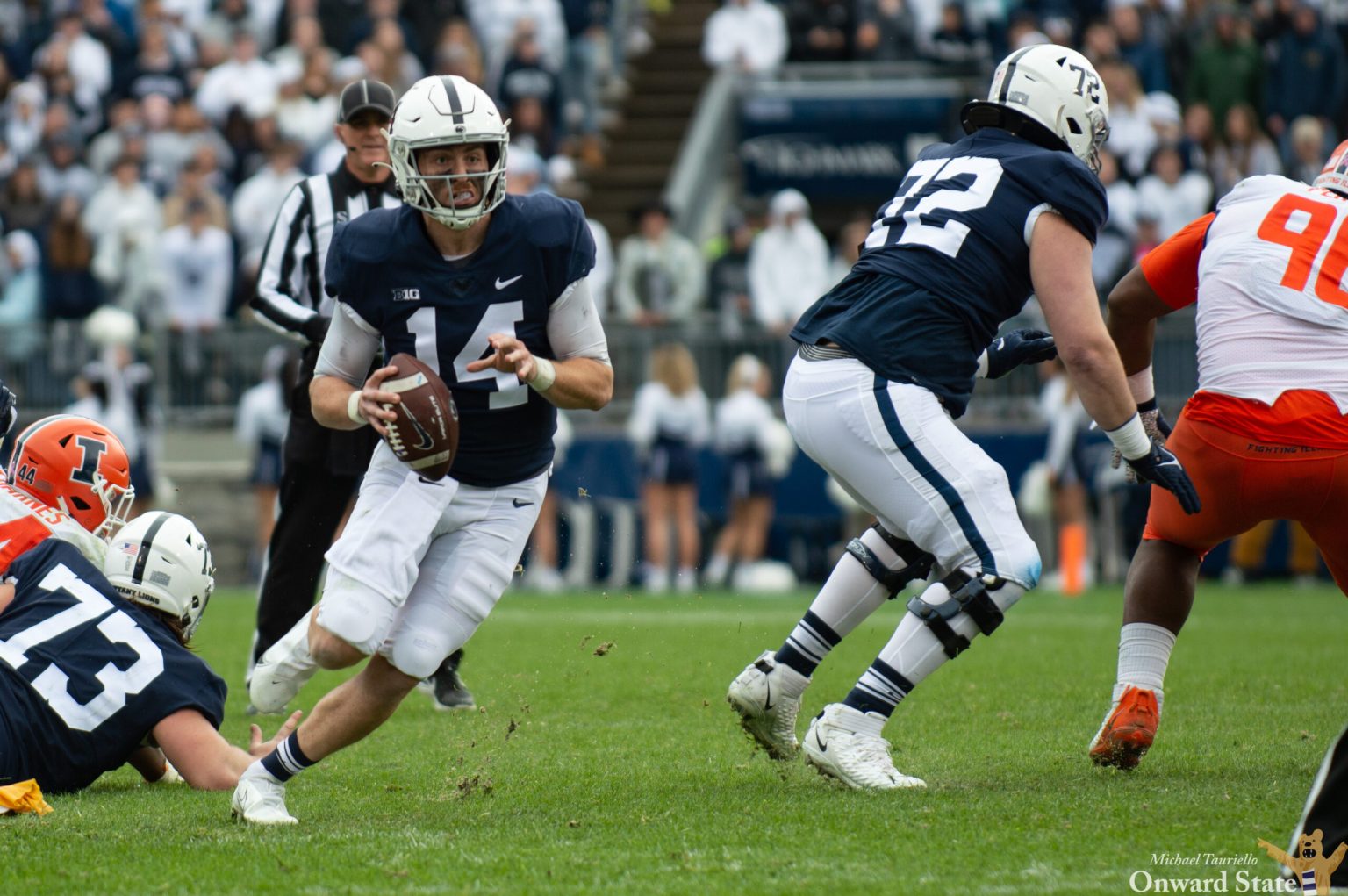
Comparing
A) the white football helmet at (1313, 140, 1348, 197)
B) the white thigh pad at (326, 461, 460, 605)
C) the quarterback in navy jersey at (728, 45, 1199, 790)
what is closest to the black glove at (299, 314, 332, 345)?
the white thigh pad at (326, 461, 460, 605)

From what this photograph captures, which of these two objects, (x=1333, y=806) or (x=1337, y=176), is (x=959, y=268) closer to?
(x=1337, y=176)

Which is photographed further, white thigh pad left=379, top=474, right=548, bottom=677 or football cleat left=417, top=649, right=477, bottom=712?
football cleat left=417, top=649, right=477, bottom=712

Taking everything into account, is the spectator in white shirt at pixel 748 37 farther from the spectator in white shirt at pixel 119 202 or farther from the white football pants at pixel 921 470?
the white football pants at pixel 921 470

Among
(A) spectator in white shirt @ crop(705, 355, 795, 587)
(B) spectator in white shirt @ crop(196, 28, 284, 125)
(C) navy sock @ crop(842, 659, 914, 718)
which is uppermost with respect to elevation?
(C) navy sock @ crop(842, 659, 914, 718)

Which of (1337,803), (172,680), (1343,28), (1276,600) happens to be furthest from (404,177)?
(1343,28)

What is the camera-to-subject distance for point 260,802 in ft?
15.2

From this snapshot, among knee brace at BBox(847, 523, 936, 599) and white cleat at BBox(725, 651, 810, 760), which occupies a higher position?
knee brace at BBox(847, 523, 936, 599)

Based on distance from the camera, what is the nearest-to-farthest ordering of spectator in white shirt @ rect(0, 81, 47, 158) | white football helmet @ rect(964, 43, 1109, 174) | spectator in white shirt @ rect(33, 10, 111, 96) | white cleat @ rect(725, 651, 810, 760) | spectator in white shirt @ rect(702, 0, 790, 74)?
white football helmet @ rect(964, 43, 1109, 174) → white cleat @ rect(725, 651, 810, 760) → spectator in white shirt @ rect(0, 81, 47, 158) → spectator in white shirt @ rect(33, 10, 111, 96) → spectator in white shirt @ rect(702, 0, 790, 74)

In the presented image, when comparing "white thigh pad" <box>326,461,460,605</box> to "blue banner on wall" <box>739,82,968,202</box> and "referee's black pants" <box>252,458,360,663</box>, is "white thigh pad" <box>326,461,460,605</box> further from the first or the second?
"blue banner on wall" <box>739,82,968,202</box>

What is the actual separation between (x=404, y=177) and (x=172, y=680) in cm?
158

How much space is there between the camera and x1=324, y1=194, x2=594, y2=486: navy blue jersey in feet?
15.2

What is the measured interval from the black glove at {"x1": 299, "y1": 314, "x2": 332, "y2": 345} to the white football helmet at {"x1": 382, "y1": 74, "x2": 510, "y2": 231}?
1.93 metres

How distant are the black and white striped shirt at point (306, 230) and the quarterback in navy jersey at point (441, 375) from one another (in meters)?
2.01

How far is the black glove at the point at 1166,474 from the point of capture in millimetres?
4879
